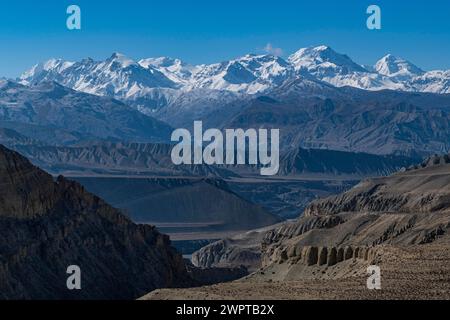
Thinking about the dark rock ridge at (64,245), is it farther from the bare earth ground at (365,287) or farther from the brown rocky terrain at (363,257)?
the bare earth ground at (365,287)

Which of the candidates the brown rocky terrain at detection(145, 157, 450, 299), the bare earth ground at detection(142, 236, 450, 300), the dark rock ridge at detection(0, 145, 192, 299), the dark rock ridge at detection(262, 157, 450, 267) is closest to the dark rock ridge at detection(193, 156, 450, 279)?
the dark rock ridge at detection(262, 157, 450, 267)

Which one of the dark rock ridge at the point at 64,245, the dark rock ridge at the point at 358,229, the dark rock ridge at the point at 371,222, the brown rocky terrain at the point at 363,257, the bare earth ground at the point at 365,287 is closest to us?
the bare earth ground at the point at 365,287

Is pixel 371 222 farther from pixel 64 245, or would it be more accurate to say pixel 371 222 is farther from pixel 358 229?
pixel 64 245

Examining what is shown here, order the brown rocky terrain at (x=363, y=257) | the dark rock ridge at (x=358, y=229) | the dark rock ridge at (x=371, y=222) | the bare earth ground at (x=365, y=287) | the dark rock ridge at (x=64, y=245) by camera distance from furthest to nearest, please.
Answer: the dark rock ridge at (x=371, y=222), the dark rock ridge at (x=64, y=245), the dark rock ridge at (x=358, y=229), the brown rocky terrain at (x=363, y=257), the bare earth ground at (x=365, y=287)

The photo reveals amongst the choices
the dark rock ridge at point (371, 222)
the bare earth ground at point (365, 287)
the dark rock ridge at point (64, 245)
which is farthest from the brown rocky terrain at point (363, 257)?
the dark rock ridge at point (64, 245)
